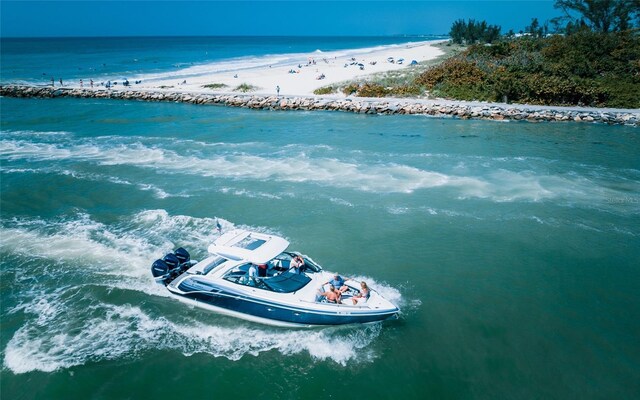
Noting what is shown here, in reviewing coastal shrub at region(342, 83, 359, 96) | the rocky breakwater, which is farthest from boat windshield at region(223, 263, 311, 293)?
coastal shrub at region(342, 83, 359, 96)

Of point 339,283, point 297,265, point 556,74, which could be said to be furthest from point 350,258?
point 556,74

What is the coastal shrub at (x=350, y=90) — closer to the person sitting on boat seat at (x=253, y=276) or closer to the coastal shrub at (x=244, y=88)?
the coastal shrub at (x=244, y=88)

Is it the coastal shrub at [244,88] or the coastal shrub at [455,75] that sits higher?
the coastal shrub at [455,75]

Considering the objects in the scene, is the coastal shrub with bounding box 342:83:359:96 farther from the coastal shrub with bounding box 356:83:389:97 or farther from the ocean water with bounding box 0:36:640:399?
the ocean water with bounding box 0:36:640:399

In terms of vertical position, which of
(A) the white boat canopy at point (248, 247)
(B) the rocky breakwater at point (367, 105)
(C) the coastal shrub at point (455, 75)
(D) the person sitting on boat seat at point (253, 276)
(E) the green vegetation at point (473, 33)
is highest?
(E) the green vegetation at point (473, 33)

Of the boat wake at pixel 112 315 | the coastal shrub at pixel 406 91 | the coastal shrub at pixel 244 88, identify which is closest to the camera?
the boat wake at pixel 112 315

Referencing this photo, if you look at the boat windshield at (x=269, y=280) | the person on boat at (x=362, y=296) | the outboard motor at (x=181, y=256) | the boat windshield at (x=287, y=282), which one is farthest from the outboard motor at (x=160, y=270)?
the person on boat at (x=362, y=296)

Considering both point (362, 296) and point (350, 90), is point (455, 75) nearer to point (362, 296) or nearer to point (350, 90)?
point (350, 90)

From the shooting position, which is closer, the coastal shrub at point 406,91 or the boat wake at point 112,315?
the boat wake at point 112,315
